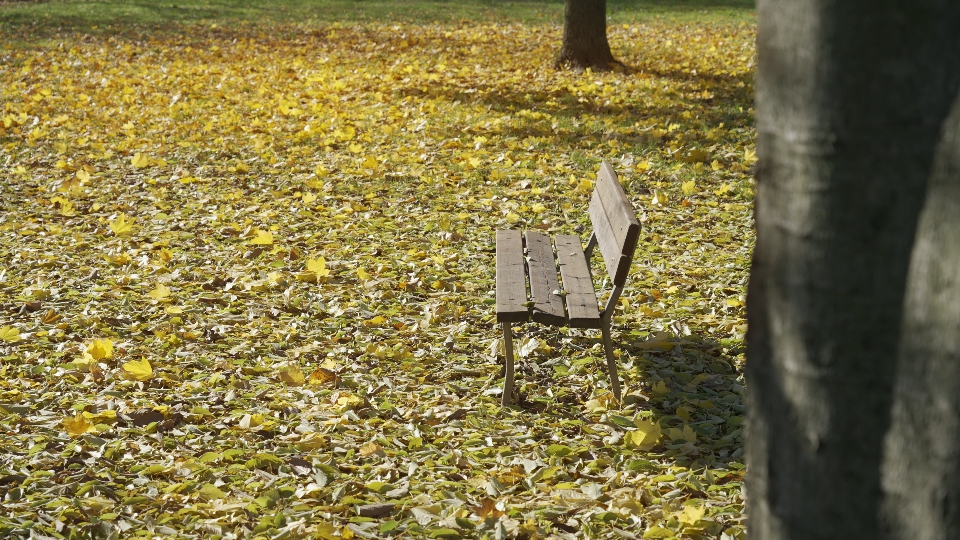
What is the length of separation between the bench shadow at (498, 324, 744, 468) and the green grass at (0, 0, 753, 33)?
517 inches

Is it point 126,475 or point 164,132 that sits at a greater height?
point 164,132

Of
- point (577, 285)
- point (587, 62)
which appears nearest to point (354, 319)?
point (577, 285)

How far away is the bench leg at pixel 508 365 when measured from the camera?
3.69 meters

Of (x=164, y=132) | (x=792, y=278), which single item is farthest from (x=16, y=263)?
(x=792, y=278)

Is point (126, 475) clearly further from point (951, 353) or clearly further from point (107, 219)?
point (107, 219)

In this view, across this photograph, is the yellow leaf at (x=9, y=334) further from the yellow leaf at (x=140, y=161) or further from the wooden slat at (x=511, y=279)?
the yellow leaf at (x=140, y=161)

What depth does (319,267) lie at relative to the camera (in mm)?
5102

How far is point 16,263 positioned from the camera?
5.34 metres

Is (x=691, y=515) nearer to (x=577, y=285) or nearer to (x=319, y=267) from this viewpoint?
(x=577, y=285)

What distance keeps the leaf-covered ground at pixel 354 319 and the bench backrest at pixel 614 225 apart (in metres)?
0.56

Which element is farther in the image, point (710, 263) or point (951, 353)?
point (710, 263)

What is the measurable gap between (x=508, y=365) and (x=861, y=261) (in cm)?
232

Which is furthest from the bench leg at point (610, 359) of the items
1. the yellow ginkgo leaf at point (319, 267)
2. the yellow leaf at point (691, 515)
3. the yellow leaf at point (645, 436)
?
the yellow ginkgo leaf at point (319, 267)

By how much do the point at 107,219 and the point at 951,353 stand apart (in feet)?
18.9
